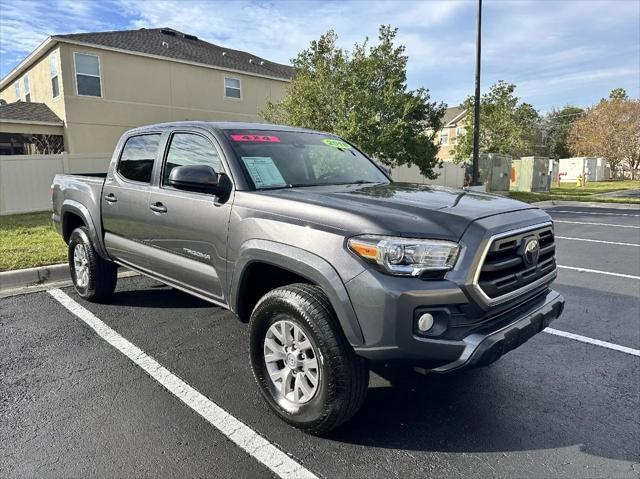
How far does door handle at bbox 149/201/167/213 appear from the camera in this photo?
3.80 meters

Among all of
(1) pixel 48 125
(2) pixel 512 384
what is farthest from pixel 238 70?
(2) pixel 512 384

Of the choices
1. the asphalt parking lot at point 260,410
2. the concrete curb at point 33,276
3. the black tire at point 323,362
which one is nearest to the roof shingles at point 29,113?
the concrete curb at point 33,276

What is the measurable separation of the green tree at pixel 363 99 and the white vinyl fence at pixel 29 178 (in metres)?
6.72

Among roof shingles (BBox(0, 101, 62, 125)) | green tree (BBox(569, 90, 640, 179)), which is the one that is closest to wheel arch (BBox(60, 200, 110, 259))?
roof shingles (BBox(0, 101, 62, 125))

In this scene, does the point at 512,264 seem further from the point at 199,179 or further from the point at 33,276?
the point at 33,276

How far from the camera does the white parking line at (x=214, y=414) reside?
2.50 metres

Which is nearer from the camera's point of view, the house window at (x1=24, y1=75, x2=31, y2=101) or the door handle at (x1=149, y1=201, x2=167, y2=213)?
the door handle at (x1=149, y1=201, x2=167, y2=213)

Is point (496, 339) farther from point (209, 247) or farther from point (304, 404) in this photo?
point (209, 247)

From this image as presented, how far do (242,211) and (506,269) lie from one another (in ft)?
5.57

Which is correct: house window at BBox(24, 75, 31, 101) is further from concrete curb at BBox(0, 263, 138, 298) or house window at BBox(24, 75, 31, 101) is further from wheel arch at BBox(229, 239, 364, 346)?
wheel arch at BBox(229, 239, 364, 346)

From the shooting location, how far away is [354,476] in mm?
2424

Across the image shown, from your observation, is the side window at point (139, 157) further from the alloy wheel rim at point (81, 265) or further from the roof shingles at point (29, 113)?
the roof shingles at point (29, 113)

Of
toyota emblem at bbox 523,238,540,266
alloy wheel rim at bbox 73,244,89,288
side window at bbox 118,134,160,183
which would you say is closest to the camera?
toyota emblem at bbox 523,238,540,266

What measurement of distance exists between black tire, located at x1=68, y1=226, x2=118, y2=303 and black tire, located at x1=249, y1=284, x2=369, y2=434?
286 centimetres
